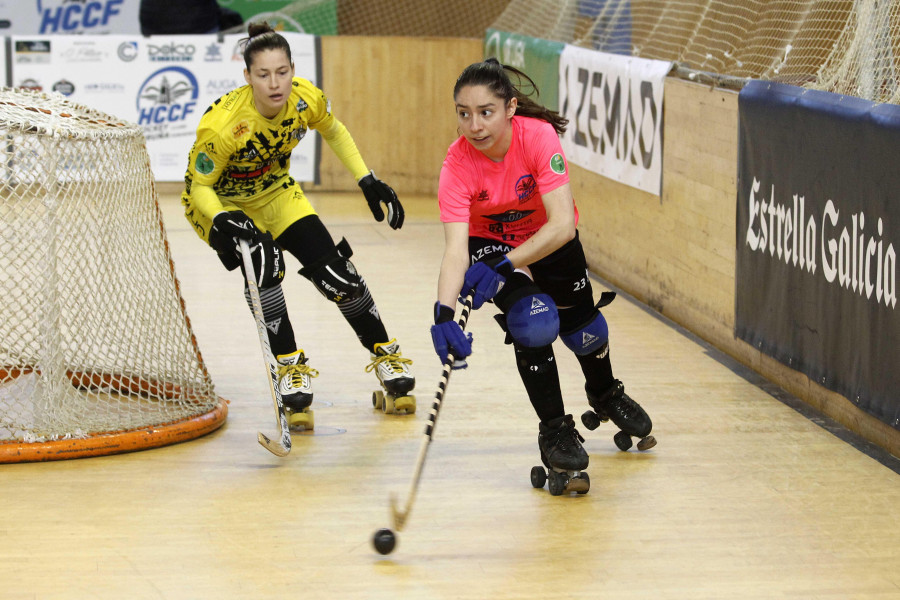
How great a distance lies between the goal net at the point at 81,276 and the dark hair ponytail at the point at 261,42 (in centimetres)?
62

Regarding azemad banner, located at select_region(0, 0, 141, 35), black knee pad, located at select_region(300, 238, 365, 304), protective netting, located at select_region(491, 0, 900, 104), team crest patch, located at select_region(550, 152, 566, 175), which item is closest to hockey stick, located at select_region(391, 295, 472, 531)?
team crest patch, located at select_region(550, 152, 566, 175)

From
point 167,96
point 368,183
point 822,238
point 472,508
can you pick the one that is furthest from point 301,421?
point 167,96

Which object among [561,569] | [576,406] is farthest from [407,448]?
[561,569]

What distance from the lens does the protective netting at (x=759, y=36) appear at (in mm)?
4992

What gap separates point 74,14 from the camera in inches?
488

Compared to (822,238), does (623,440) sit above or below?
below

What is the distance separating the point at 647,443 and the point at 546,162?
3.91ft

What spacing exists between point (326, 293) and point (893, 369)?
2.23m

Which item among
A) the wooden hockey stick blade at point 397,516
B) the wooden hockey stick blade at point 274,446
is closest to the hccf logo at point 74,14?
the wooden hockey stick blade at point 274,446

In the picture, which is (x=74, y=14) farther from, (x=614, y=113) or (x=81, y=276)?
(x=81, y=276)

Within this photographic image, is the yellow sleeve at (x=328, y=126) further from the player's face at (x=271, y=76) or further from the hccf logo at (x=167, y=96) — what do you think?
the hccf logo at (x=167, y=96)

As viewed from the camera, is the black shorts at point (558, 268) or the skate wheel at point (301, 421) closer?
the black shorts at point (558, 268)

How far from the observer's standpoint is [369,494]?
4074 mm

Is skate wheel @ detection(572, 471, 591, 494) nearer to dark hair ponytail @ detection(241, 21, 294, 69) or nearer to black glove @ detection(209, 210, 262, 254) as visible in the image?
black glove @ detection(209, 210, 262, 254)
